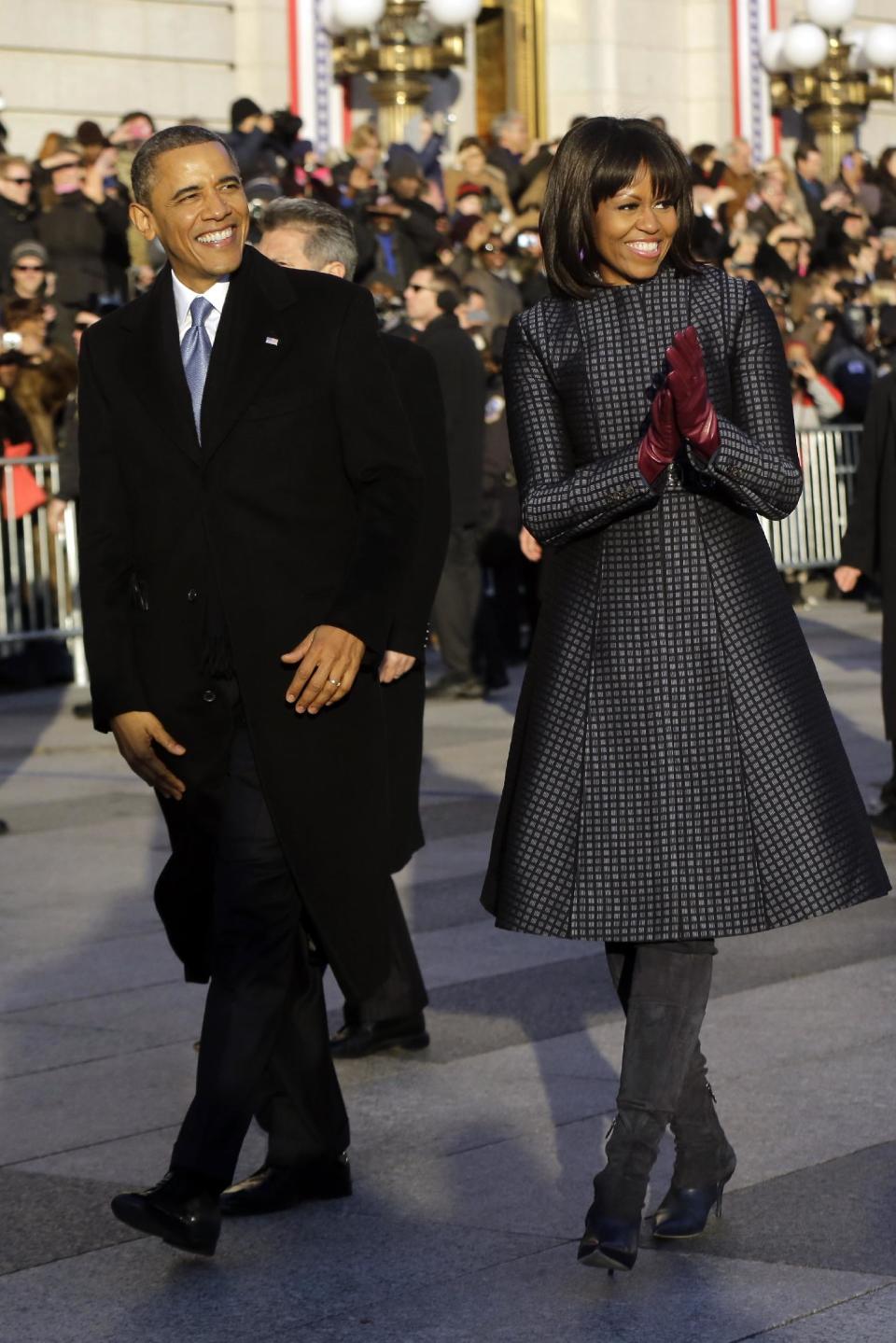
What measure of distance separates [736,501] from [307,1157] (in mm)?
1473

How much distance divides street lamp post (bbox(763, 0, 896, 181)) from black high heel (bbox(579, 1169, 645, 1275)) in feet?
83.2

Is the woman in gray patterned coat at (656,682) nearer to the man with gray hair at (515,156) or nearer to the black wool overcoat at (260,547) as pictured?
the black wool overcoat at (260,547)

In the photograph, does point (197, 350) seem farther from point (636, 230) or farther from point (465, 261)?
point (465, 261)

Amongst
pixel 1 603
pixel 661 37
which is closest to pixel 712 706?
pixel 1 603

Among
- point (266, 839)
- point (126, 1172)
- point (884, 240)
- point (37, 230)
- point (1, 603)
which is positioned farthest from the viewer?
point (884, 240)

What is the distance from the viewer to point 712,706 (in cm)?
451

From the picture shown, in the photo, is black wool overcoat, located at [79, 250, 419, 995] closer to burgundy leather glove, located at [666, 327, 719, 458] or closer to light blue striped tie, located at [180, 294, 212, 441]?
light blue striped tie, located at [180, 294, 212, 441]

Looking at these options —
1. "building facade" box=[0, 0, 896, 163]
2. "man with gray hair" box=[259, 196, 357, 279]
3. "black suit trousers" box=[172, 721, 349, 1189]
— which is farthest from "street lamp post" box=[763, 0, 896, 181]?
"black suit trousers" box=[172, 721, 349, 1189]

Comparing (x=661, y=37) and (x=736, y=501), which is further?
(x=661, y=37)

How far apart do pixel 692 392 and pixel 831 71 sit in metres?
26.2

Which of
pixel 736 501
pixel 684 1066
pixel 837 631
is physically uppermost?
pixel 736 501

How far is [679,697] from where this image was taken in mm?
4520

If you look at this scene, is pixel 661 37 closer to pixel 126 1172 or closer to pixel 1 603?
pixel 1 603

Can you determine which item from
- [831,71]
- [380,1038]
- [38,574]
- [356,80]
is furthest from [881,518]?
[831,71]
